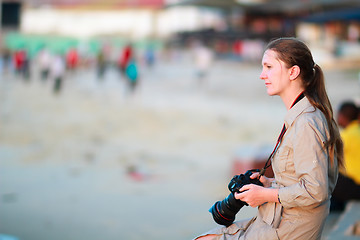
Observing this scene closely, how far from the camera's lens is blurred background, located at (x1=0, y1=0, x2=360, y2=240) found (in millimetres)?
6141

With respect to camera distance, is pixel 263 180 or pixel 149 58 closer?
pixel 263 180

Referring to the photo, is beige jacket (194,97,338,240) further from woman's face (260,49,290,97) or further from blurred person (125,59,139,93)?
blurred person (125,59,139,93)

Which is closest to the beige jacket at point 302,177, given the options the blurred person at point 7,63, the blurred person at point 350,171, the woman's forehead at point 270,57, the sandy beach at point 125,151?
the woman's forehead at point 270,57

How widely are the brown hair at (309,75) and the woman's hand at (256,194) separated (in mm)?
246

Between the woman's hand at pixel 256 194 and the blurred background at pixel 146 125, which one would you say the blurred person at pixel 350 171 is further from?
the woman's hand at pixel 256 194

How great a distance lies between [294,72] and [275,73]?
70 millimetres

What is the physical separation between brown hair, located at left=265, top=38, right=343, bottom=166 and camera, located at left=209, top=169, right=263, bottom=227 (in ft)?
1.04

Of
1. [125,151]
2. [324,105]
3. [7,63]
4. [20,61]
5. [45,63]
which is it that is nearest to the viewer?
[324,105]

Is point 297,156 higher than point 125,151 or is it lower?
higher

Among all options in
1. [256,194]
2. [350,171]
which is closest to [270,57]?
[256,194]

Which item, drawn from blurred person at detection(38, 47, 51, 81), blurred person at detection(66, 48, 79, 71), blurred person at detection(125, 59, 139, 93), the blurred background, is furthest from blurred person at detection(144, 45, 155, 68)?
blurred person at detection(125, 59, 139, 93)

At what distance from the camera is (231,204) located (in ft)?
6.41

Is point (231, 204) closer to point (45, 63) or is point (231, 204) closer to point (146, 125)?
point (146, 125)

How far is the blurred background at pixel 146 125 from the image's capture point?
6.14 meters
